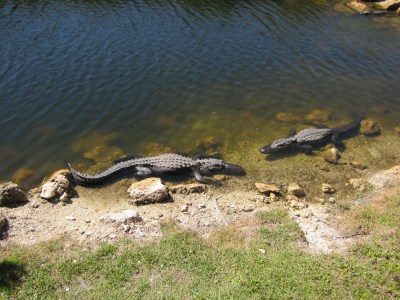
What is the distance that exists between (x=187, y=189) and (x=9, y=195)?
5142 millimetres

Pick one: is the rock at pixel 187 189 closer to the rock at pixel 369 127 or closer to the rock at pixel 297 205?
the rock at pixel 297 205

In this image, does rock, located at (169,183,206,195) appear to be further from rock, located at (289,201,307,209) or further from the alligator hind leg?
rock, located at (289,201,307,209)

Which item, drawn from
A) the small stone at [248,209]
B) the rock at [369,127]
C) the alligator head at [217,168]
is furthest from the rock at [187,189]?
the rock at [369,127]

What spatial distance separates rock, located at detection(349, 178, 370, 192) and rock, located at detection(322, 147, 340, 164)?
4.31 feet

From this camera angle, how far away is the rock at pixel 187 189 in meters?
11.1

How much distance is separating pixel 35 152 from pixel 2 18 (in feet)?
45.5

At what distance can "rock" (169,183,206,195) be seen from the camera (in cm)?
1110

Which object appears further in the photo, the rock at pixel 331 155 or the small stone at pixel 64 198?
the rock at pixel 331 155

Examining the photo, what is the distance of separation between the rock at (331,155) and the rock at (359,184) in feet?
4.31

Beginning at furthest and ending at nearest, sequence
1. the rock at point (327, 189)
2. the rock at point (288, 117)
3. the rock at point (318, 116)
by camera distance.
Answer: the rock at point (318, 116), the rock at point (288, 117), the rock at point (327, 189)

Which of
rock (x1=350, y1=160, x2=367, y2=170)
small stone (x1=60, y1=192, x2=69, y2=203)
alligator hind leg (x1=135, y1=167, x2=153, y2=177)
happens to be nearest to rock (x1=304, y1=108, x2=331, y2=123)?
rock (x1=350, y1=160, x2=367, y2=170)

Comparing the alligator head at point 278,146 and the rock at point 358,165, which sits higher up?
the alligator head at point 278,146

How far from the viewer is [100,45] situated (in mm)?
19375

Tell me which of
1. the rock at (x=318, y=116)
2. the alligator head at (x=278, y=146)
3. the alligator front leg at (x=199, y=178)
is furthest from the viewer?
the rock at (x=318, y=116)
